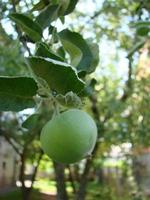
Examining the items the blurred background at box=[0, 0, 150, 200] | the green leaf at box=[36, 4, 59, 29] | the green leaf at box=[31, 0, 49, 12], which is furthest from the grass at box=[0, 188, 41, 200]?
the green leaf at box=[36, 4, 59, 29]

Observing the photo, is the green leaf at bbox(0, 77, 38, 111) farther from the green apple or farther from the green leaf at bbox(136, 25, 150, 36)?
the green leaf at bbox(136, 25, 150, 36)

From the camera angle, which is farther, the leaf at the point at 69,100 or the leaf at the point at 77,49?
the leaf at the point at 77,49

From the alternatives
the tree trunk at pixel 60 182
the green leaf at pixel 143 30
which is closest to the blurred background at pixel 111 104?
the tree trunk at pixel 60 182

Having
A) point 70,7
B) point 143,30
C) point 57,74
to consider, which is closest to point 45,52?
point 57,74

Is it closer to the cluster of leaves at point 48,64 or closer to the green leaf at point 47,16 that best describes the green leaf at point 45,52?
the cluster of leaves at point 48,64

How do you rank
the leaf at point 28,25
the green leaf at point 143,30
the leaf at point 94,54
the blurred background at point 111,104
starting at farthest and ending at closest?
the blurred background at point 111,104 < the green leaf at point 143,30 < the leaf at point 94,54 < the leaf at point 28,25

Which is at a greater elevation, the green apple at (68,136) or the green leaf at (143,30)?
the green leaf at (143,30)

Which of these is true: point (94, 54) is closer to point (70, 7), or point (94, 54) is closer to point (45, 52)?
point (70, 7)
